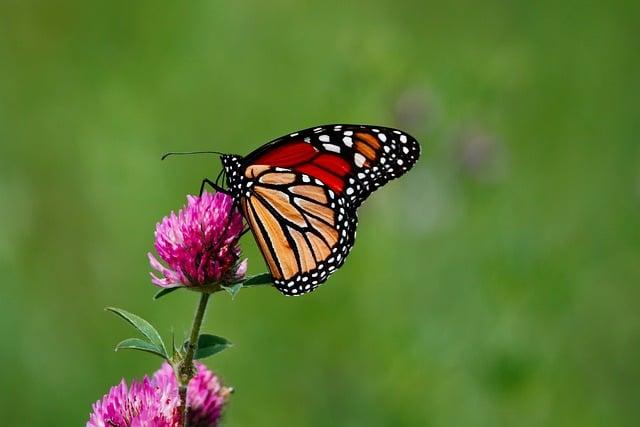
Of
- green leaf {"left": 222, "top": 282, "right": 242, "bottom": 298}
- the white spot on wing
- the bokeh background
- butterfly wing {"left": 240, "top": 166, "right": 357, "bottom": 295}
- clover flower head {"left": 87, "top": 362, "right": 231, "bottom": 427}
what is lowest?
clover flower head {"left": 87, "top": 362, "right": 231, "bottom": 427}

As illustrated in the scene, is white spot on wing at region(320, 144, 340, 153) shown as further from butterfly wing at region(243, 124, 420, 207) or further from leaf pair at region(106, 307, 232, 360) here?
leaf pair at region(106, 307, 232, 360)

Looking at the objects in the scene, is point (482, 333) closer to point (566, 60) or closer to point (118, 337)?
point (118, 337)

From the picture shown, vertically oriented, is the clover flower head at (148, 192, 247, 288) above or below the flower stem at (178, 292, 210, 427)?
above

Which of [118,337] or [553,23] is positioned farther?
[553,23]

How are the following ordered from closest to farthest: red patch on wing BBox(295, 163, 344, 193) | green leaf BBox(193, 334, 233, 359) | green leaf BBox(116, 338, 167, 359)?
green leaf BBox(116, 338, 167, 359), green leaf BBox(193, 334, 233, 359), red patch on wing BBox(295, 163, 344, 193)

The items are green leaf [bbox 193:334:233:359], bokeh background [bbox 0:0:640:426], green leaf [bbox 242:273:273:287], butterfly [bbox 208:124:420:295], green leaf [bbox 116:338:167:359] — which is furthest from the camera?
bokeh background [bbox 0:0:640:426]

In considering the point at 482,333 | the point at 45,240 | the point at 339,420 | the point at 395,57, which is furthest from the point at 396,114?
the point at 45,240

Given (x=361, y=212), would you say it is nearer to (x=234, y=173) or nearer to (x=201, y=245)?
(x=234, y=173)

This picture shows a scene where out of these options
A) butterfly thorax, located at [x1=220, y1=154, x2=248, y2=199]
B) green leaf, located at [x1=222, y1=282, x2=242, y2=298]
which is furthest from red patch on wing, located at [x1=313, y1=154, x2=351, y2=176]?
green leaf, located at [x1=222, y1=282, x2=242, y2=298]
